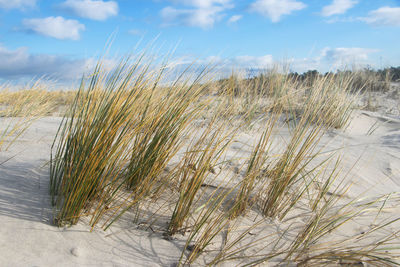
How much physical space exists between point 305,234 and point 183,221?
0.59 metres

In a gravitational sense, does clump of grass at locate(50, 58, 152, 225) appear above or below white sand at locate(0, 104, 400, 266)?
above

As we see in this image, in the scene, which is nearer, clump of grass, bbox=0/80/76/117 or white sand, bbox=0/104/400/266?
white sand, bbox=0/104/400/266

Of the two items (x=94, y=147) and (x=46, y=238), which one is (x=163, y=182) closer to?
(x=94, y=147)

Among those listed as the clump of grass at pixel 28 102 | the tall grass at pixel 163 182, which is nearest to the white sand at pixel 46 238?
the tall grass at pixel 163 182

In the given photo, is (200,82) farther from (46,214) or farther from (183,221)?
(46,214)

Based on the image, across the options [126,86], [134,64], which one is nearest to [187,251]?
[126,86]

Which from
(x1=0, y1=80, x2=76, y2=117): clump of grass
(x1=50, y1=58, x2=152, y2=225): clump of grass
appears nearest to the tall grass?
(x1=50, y1=58, x2=152, y2=225): clump of grass

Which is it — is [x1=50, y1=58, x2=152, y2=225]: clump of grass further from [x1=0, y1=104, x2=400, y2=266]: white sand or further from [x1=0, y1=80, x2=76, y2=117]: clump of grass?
[x1=0, y1=80, x2=76, y2=117]: clump of grass

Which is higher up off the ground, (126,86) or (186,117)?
(126,86)

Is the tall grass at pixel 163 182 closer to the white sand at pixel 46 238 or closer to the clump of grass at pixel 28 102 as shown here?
the white sand at pixel 46 238

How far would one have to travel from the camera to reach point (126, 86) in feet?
5.14

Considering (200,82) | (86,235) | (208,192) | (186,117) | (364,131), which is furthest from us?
Result: (364,131)

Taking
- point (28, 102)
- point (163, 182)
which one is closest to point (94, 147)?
point (163, 182)

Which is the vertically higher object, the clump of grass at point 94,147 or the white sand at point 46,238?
the clump of grass at point 94,147
